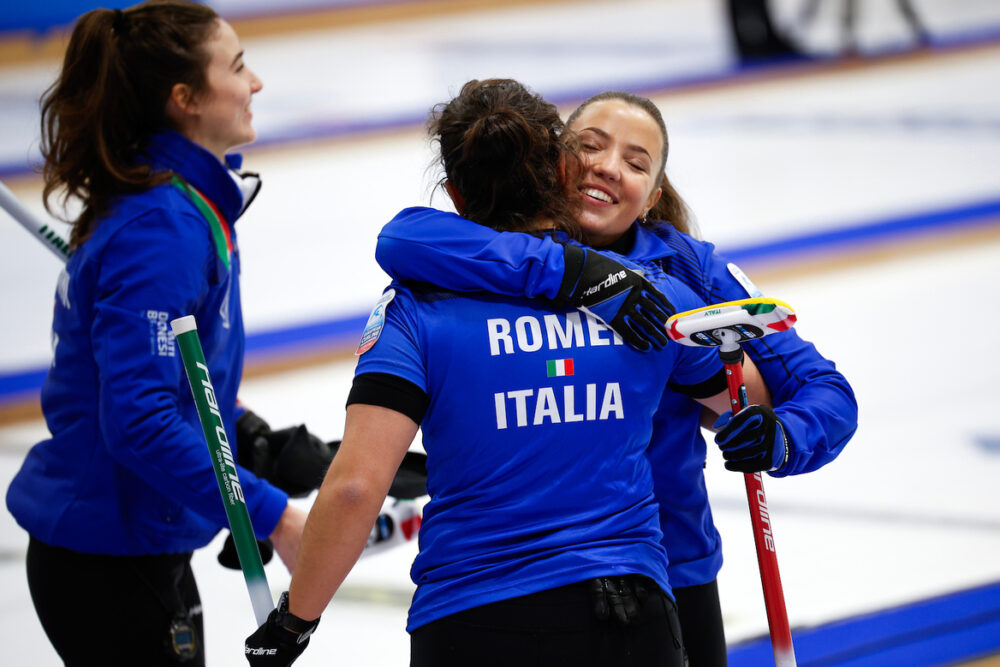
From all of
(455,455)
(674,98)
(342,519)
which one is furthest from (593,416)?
(674,98)

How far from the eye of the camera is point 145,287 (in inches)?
73.7

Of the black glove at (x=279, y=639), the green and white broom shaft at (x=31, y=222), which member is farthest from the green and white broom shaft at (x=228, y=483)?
the green and white broom shaft at (x=31, y=222)

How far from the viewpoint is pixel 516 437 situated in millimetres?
1486

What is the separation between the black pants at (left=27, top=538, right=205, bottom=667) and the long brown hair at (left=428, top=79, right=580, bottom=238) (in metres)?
0.92

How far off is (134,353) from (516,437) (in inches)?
27.8

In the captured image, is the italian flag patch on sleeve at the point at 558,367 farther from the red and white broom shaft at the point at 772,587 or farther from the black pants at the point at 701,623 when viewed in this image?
the black pants at the point at 701,623

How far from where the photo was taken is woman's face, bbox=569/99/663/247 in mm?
1841

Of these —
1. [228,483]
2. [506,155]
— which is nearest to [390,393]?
[506,155]

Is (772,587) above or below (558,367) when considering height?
below

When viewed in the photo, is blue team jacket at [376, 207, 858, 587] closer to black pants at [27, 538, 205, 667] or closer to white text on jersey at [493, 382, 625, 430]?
white text on jersey at [493, 382, 625, 430]

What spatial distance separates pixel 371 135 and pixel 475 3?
8.73ft

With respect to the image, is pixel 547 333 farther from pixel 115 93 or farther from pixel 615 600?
pixel 115 93

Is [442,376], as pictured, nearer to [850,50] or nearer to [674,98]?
[674,98]

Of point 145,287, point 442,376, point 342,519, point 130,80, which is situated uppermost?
point 130,80
